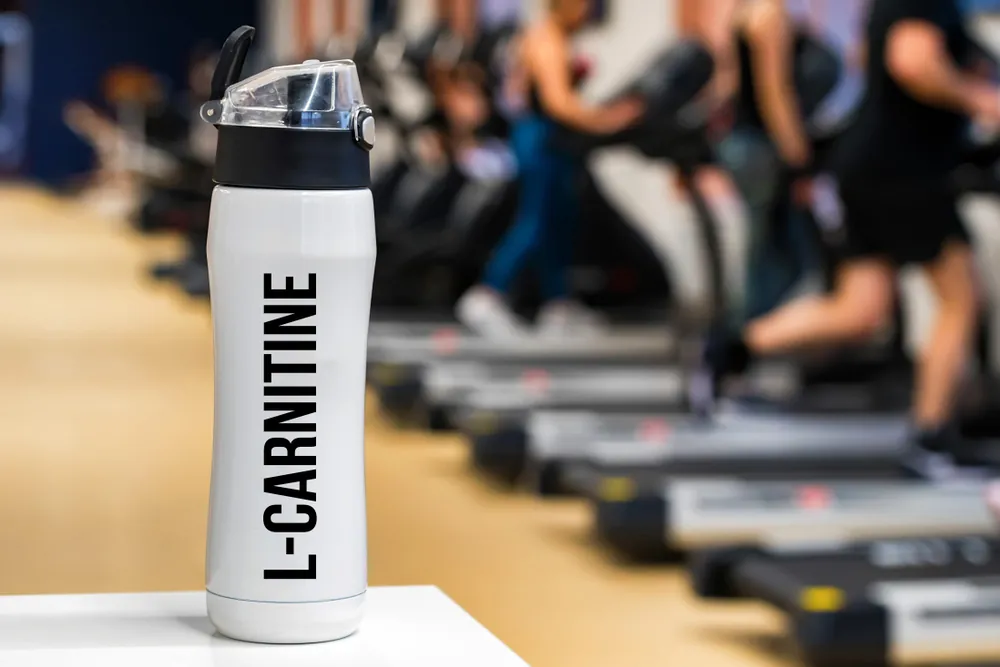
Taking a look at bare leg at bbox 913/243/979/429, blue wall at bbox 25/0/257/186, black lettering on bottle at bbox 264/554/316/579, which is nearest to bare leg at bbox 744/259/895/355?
bare leg at bbox 913/243/979/429

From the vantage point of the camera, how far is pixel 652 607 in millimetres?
3119

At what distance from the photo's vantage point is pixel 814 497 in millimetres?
3514

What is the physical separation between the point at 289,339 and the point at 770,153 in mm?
4166

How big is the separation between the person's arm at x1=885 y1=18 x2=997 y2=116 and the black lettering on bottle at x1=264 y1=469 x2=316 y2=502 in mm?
3083

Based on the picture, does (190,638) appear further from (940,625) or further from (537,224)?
(537,224)

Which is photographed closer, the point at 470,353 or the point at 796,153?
the point at 796,153

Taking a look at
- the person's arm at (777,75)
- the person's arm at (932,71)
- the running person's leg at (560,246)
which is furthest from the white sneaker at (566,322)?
the person's arm at (932,71)

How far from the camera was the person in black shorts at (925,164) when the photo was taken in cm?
373

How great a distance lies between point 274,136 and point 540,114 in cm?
511

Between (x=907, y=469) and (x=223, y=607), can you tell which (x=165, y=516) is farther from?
(x=223, y=607)

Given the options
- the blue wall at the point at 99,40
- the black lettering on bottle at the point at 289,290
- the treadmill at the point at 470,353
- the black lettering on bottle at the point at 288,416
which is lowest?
the treadmill at the point at 470,353

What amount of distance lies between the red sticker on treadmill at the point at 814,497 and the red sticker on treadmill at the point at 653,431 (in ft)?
1.89

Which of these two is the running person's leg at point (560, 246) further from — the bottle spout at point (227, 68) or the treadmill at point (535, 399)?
the bottle spout at point (227, 68)

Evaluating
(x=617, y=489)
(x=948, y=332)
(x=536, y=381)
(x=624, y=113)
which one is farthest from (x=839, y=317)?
(x=624, y=113)
